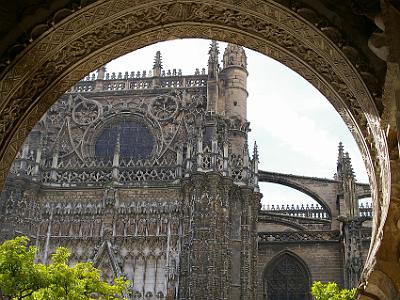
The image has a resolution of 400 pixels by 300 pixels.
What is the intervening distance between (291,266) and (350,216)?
405 cm

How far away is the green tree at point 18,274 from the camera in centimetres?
1295

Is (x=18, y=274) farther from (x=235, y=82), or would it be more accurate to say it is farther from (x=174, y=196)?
(x=235, y=82)

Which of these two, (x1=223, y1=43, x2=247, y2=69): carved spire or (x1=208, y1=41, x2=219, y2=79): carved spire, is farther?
(x1=223, y1=43, x2=247, y2=69): carved spire

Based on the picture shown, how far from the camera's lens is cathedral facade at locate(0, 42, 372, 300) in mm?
25312

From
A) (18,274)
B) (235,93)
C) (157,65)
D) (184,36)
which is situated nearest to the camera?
(184,36)

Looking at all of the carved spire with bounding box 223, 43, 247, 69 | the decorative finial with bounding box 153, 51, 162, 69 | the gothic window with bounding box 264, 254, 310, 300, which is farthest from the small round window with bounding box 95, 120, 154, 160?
the gothic window with bounding box 264, 254, 310, 300

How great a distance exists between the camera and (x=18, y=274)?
13.1 metres

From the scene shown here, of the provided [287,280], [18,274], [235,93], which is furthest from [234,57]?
[18,274]

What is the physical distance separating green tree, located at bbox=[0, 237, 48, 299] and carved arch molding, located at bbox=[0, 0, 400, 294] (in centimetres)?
873

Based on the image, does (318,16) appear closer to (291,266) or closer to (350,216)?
(350,216)

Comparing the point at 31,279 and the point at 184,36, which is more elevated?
the point at 184,36

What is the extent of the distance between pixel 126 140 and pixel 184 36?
2553cm

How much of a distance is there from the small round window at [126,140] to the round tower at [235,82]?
13.7 feet

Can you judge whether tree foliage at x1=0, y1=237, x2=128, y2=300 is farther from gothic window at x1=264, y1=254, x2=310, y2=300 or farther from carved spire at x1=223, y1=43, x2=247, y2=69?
carved spire at x1=223, y1=43, x2=247, y2=69
